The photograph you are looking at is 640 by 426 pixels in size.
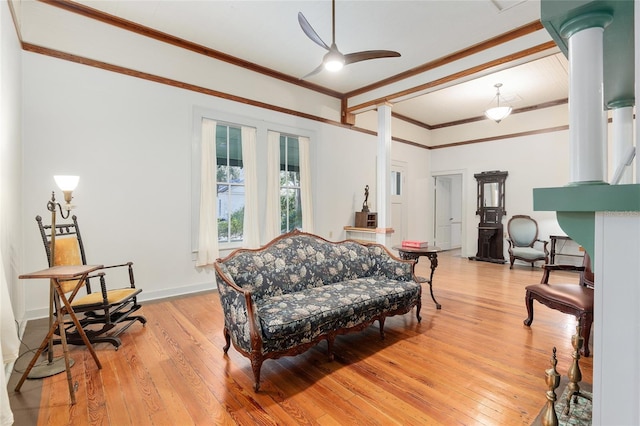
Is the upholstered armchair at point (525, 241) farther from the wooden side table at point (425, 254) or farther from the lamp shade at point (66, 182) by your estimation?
the lamp shade at point (66, 182)

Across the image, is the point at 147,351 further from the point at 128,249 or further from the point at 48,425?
the point at 128,249

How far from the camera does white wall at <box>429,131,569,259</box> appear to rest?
6.30 meters

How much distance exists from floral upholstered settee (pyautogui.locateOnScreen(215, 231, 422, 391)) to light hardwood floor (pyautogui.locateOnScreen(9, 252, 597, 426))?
0.21 meters

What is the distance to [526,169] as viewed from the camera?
673cm

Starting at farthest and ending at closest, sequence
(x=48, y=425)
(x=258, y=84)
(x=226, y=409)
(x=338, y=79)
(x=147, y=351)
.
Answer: (x=338, y=79), (x=258, y=84), (x=147, y=351), (x=226, y=409), (x=48, y=425)

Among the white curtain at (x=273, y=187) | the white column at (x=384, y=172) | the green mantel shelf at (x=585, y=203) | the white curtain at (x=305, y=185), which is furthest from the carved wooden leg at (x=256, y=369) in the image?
the white column at (x=384, y=172)

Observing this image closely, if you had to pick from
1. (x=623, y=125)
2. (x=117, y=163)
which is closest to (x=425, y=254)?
(x=623, y=125)

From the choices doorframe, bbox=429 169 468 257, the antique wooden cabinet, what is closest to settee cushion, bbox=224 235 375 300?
the antique wooden cabinet

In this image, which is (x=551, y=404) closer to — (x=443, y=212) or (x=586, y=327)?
(x=586, y=327)

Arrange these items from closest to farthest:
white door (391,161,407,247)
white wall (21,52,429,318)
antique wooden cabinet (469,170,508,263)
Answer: white wall (21,52,429,318)
antique wooden cabinet (469,170,508,263)
white door (391,161,407,247)

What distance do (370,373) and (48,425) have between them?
2.03 m

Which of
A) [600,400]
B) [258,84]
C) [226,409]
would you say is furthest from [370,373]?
[258,84]

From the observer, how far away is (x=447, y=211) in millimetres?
8891

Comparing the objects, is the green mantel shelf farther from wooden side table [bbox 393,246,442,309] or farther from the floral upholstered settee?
wooden side table [bbox 393,246,442,309]
